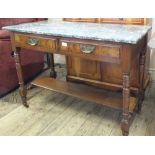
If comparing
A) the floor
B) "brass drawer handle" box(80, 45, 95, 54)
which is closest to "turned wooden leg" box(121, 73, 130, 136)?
the floor

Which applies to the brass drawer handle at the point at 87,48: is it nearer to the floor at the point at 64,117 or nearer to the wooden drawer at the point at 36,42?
the wooden drawer at the point at 36,42

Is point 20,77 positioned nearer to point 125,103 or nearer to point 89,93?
point 89,93

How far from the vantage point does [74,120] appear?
1.78m

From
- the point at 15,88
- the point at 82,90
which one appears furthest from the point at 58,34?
the point at 15,88

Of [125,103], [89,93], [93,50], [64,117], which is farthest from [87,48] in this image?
[64,117]

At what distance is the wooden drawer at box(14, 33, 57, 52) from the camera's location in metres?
1.52

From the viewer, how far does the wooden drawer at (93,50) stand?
1.29 m

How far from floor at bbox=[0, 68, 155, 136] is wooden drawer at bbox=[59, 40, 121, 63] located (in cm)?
61

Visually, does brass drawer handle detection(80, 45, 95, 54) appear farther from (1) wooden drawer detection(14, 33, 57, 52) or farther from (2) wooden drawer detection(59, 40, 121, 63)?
(1) wooden drawer detection(14, 33, 57, 52)

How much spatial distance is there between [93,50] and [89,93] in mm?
553

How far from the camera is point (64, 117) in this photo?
1.83 m

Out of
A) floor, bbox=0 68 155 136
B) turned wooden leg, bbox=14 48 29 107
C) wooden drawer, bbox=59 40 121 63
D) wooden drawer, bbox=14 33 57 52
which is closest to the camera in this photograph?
wooden drawer, bbox=59 40 121 63

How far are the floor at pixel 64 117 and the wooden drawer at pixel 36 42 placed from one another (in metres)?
0.62
